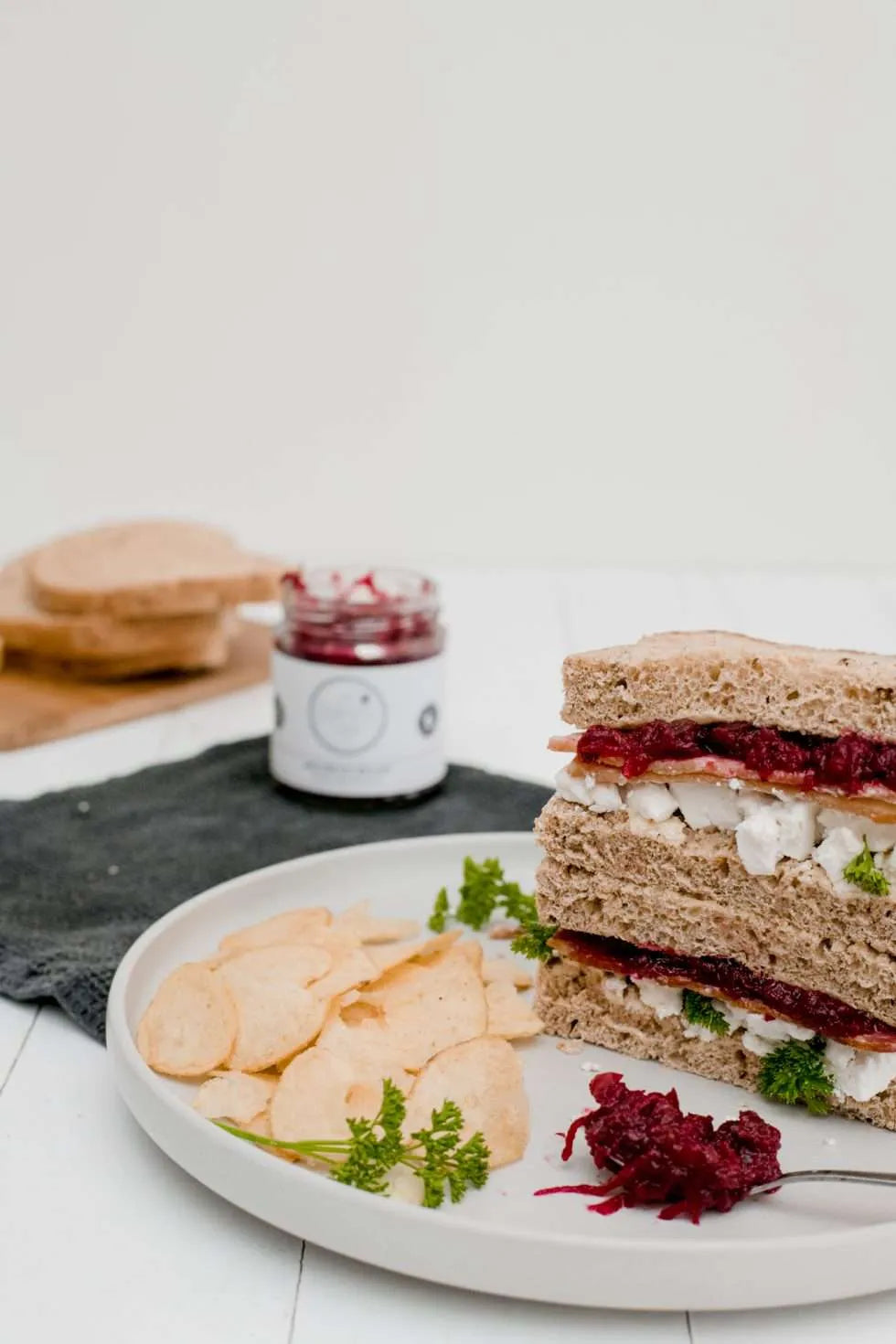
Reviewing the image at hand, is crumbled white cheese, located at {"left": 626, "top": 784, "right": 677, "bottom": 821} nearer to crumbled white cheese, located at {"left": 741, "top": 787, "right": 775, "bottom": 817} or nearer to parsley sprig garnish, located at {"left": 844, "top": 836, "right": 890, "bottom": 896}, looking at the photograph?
crumbled white cheese, located at {"left": 741, "top": 787, "right": 775, "bottom": 817}

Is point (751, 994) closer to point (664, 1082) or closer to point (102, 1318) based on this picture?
point (664, 1082)

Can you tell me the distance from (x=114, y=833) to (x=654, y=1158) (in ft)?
6.67

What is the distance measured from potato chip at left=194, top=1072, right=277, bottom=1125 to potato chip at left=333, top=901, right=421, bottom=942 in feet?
2.05

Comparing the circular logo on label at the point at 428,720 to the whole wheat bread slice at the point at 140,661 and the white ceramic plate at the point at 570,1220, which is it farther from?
the white ceramic plate at the point at 570,1220

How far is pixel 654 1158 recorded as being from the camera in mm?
2176

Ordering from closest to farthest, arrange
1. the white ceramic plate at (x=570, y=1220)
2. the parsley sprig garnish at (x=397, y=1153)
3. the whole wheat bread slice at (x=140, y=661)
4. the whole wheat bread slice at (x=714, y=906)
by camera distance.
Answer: the white ceramic plate at (x=570, y=1220), the parsley sprig garnish at (x=397, y=1153), the whole wheat bread slice at (x=714, y=906), the whole wheat bread slice at (x=140, y=661)

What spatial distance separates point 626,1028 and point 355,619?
5.30 feet

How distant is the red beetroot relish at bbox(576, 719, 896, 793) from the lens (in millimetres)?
2432

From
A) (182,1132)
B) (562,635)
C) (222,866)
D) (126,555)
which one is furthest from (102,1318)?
(562,635)

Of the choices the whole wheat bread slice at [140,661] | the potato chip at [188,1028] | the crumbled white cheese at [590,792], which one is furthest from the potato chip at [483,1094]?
the whole wheat bread slice at [140,661]

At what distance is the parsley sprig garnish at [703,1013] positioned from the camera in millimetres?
2670

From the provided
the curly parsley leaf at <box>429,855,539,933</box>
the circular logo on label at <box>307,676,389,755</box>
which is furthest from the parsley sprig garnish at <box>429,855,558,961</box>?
the circular logo on label at <box>307,676,389,755</box>

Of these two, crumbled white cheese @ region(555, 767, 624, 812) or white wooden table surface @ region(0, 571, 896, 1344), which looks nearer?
white wooden table surface @ region(0, 571, 896, 1344)

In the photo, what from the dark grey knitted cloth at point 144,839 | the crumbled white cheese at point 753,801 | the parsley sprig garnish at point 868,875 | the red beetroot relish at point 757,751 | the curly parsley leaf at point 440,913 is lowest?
the dark grey knitted cloth at point 144,839
